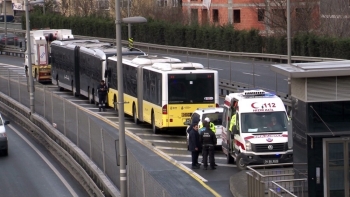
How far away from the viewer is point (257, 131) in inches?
912

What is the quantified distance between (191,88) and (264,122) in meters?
7.95

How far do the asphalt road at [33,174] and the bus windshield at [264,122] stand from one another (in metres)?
5.08

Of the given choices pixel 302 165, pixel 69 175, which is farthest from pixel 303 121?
pixel 69 175

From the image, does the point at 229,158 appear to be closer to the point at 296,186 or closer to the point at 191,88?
the point at 191,88

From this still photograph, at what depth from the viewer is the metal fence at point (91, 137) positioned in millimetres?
15617

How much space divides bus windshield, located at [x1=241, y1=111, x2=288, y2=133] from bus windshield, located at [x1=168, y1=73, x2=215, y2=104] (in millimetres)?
7656

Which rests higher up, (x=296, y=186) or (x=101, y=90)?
(x=101, y=90)

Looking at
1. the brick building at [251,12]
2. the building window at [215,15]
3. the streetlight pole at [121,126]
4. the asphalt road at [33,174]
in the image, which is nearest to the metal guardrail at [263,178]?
the streetlight pole at [121,126]

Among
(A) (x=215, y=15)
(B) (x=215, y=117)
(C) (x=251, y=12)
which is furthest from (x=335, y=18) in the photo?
(B) (x=215, y=117)

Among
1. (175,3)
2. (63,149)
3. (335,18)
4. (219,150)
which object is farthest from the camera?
(175,3)

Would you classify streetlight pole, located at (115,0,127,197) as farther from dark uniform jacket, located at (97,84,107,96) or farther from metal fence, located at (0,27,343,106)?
dark uniform jacket, located at (97,84,107,96)

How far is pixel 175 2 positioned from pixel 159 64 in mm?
62710

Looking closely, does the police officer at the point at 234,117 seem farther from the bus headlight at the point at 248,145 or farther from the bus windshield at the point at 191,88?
the bus windshield at the point at 191,88

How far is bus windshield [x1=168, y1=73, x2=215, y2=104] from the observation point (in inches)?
1213
